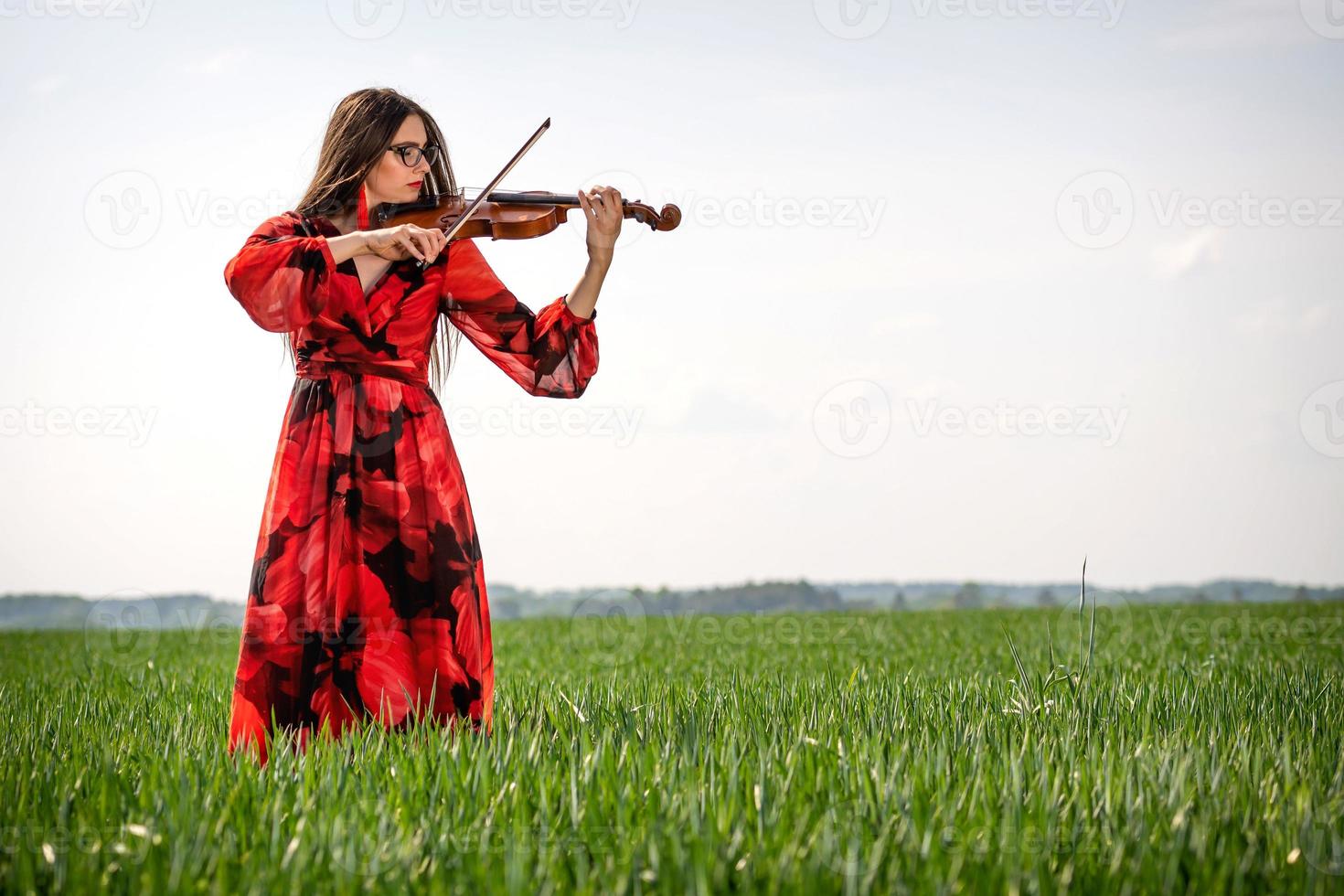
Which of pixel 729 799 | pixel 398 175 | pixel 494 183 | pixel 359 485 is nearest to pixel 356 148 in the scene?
pixel 398 175

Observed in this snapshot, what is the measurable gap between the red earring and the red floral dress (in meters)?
0.12

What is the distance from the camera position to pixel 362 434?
383 centimetres

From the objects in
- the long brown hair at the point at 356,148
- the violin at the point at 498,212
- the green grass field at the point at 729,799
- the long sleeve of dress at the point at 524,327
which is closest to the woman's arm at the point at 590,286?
the long sleeve of dress at the point at 524,327

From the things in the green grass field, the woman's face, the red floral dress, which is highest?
the woman's face

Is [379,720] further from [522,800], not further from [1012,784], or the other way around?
[1012,784]

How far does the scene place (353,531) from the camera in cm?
383

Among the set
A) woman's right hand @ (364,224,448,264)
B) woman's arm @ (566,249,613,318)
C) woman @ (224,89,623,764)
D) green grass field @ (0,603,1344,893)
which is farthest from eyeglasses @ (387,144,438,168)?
green grass field @ (0,603,1344,893)

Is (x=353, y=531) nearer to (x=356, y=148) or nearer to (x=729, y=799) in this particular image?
(x=356, y=148)

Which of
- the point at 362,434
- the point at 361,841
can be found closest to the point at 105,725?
the point at 362,434

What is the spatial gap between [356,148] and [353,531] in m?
1.34

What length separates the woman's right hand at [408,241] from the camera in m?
3.54

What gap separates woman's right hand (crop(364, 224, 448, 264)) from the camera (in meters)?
3.54

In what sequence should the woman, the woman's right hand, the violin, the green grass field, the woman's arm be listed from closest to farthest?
the green grass field → the woman's right hand → the woman → the violin → the woman's arm

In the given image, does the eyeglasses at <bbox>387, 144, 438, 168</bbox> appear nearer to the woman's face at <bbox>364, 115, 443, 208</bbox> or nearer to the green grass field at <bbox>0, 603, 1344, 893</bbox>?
the woman's face at <bbox>364, 115, 443, 208</bbox>
